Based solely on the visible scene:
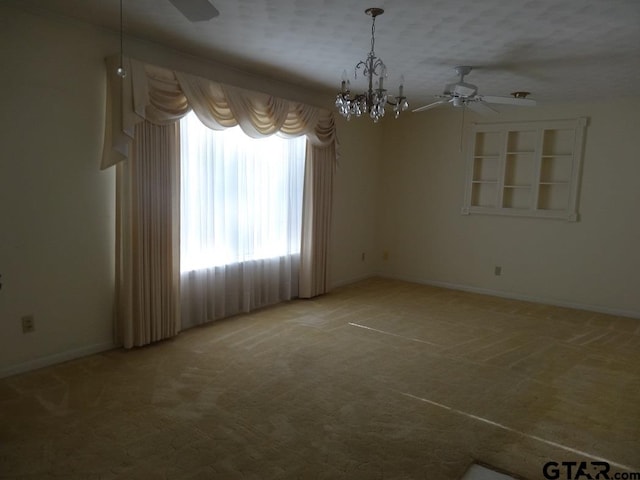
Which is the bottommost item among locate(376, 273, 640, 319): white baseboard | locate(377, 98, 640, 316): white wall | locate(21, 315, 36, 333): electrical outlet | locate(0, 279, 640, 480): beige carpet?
locate(0, 279, 640, 480): beige carpet

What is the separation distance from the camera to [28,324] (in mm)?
3170

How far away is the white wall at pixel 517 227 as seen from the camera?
5129 millimetres

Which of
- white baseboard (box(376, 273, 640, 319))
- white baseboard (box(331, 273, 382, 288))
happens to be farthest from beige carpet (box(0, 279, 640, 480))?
white baseboard (box(331, 273, 382, 288))

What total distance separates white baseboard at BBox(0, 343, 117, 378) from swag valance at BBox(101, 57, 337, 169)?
4.70ft

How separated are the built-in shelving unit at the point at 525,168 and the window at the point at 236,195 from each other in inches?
100

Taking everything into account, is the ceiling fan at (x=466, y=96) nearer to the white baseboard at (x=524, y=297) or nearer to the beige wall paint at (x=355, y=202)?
the beige wall paint at (x=355, y=202)

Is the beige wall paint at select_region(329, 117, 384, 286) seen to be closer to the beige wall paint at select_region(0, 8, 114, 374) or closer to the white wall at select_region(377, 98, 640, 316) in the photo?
the white wall at select_region(377, 98, 640, 316)

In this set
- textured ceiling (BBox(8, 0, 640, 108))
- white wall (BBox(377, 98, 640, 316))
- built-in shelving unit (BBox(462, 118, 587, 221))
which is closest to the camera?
textured ceiling (BBox(8, 0, 640, 108))

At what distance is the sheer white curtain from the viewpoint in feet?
13.5

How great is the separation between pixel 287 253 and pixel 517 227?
303 centimetres

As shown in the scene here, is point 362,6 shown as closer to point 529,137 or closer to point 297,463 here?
point 297,463

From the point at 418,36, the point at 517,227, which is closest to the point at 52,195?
the point at 418,36

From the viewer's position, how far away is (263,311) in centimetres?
488

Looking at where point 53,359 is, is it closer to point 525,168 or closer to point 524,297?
point 524,297
